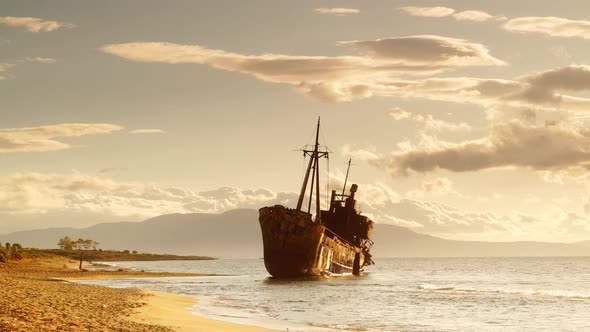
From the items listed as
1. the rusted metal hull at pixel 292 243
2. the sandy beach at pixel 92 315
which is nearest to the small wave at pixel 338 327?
the sandy beach at pixel 92 315

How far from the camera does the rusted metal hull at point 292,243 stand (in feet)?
245

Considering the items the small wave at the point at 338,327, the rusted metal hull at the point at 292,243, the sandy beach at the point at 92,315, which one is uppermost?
the rusted metal hull at the point at 292,243

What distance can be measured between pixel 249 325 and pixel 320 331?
3.25 meters

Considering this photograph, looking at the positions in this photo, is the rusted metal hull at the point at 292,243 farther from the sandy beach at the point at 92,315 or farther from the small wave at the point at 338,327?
the small wave at the point at 338,327

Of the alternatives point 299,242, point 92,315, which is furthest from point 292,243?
point 92,315

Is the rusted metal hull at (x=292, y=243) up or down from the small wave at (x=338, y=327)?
up

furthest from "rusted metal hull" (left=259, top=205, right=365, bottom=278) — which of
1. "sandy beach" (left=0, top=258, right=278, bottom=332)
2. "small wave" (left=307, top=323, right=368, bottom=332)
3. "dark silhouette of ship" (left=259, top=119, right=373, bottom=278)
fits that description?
"small wave" (left=307, top=323, right=368, bottom=332)

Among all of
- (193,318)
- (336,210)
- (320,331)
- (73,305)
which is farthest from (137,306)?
(336,210)

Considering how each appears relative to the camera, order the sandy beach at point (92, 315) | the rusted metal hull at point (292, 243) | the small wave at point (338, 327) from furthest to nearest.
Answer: the rusted metal hull at point (292, 243), the small wave at point (338, 327), the sandy beach at point (92, 315)

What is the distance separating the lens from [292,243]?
7550 centimetres

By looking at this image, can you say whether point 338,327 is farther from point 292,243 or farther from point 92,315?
point 292,243

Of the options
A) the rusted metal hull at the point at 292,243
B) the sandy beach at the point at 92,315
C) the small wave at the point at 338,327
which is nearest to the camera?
the sandy beach at the point at 92,315

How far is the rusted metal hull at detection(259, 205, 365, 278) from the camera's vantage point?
74625mm

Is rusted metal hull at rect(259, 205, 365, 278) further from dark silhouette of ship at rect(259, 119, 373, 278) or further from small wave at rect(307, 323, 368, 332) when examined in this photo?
small wave at rect(307, 323, 368, 332)
